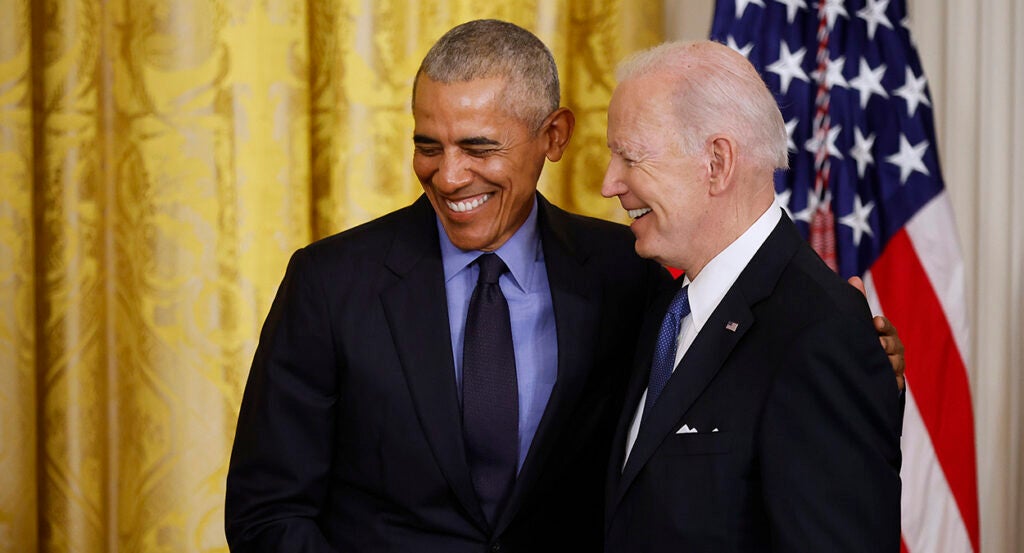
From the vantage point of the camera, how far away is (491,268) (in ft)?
6.23

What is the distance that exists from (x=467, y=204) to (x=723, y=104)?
0.48 meters

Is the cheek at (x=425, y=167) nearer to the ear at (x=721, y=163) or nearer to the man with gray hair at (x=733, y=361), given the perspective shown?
the man with gray hair at (x=733, y=361)

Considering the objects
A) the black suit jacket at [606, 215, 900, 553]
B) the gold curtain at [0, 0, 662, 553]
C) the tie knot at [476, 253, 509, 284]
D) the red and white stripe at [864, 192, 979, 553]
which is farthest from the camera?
the gold curtain at [0, 0, 662, 553]

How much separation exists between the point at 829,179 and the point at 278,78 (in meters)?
1.53

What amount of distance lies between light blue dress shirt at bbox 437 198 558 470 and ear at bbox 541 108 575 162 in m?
0.11

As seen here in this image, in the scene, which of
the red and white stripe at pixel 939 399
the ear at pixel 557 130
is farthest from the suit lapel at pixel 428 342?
the red and white stripe at pixel 939 399

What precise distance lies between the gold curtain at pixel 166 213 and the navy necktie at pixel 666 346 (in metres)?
1.66

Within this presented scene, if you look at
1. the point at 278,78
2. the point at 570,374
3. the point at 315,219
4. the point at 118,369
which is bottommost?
the point at 118,369

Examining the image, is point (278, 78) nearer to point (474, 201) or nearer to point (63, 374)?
point (63, 374)

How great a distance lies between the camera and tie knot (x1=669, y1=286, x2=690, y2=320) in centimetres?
168

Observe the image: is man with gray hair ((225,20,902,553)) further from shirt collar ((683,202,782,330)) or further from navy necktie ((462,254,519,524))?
shirt collar ((683,202,782,330))

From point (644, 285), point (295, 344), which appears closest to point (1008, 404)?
point (644, 285)

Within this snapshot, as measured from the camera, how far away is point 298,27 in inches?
124

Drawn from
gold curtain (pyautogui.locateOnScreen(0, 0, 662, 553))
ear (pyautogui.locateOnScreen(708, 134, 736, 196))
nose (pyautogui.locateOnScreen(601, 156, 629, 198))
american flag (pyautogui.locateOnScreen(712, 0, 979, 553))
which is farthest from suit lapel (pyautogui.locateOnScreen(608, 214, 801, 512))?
gold curtain (pyautogui.locateOnScreen(0, 0, 662, 553))
